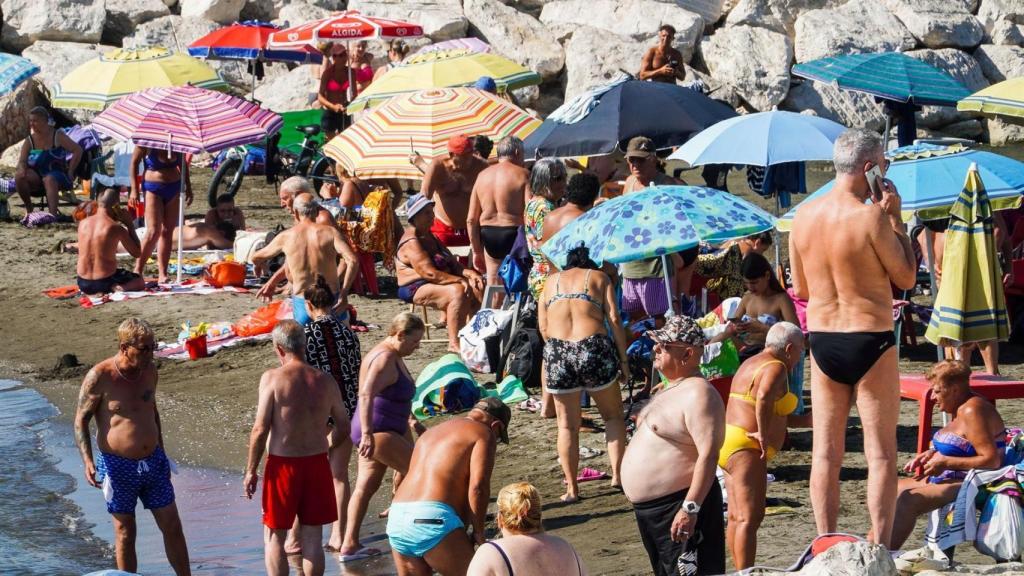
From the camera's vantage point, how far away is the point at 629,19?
23531 mm

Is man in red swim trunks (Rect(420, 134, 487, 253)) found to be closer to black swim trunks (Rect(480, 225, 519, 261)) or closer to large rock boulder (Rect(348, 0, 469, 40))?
black swim trunks (Rect(480, 225, 519, 261))

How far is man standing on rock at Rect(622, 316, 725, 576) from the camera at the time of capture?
21.4 feet

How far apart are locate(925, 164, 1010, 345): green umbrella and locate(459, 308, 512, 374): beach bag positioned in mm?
3621

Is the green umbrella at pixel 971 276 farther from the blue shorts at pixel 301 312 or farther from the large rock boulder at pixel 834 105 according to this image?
the large rock boulder at pixel 834 105

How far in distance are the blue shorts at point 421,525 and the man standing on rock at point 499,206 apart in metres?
5.01

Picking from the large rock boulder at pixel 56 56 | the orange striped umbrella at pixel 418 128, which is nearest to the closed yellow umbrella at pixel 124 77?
the orange striped umbrella at pixel 418 128

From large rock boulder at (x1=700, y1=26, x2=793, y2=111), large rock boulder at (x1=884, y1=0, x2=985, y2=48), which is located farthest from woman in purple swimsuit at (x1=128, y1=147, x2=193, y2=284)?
large rock boulder at (x1=884, y1=0, x2=985, y2=48)

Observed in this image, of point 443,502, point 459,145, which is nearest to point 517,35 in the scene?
point 459,145

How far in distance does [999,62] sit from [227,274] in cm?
1369

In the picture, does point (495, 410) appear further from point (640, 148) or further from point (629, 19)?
point (629, 19)

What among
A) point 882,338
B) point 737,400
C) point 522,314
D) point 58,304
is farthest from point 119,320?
point 882,338

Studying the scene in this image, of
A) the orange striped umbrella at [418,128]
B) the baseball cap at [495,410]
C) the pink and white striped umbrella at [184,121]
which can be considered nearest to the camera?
the baseball cap at [495,410]

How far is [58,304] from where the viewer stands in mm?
15695

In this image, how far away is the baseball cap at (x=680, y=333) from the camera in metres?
6.69
